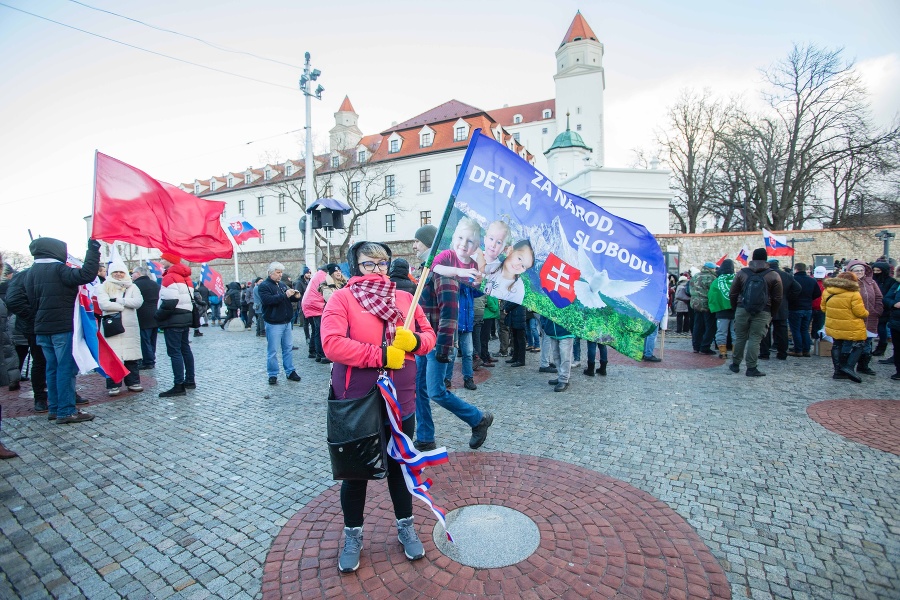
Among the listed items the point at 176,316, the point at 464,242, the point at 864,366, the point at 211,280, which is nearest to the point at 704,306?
the point at 864,366

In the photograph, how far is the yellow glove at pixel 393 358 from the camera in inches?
104

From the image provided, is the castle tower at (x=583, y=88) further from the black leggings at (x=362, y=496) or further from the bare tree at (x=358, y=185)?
the black leggings at (x=362, y=496)

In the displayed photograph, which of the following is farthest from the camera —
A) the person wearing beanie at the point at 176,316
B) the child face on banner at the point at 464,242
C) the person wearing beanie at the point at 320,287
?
the person wearing beanie at the point at 320,287

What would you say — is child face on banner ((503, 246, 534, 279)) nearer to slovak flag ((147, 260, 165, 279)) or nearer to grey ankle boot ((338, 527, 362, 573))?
grey ankle boot ((338, 527, 362, 573))

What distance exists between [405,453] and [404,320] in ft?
2.72

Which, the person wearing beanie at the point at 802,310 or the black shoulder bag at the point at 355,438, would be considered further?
the person wearing beanie at the point at 802,310

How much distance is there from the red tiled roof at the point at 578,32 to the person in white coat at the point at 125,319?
67.9m

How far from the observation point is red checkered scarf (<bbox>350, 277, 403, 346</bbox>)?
2818 millimetres

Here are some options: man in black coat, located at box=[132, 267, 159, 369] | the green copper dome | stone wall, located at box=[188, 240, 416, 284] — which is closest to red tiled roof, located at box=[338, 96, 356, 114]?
stone wall, located at box=[188, 240, 416, 284]

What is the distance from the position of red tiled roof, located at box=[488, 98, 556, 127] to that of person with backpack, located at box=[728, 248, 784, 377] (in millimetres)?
69635

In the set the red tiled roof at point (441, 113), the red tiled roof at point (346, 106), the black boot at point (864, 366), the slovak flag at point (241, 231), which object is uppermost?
the red tiled roof at point (346, 106)

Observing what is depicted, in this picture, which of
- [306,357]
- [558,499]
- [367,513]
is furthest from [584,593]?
[306,357]

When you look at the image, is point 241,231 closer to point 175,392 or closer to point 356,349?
point 175,392

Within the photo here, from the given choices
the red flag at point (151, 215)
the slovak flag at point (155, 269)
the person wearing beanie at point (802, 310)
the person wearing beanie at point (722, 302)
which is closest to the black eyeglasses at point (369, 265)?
the red flag at point (151, 215)
